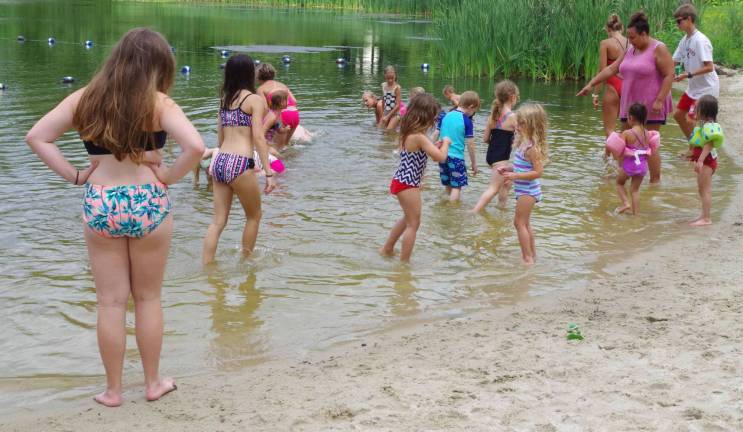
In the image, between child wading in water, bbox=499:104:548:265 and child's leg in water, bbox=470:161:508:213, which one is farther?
child's leg in water, bbox=470:161:508:213

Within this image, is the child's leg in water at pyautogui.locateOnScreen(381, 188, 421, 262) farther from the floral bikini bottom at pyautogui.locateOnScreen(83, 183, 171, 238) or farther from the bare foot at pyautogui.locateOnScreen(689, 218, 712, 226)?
the floral bikini bottom at pyautogui.locateOnScreen(83, 183, 171, 238)

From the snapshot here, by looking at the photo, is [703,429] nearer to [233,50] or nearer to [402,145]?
[402,145]

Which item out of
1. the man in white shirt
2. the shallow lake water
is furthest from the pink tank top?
→ the shallow lake water

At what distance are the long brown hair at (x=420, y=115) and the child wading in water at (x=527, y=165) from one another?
2.59 feet

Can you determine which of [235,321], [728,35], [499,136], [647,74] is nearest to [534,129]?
[499,136]

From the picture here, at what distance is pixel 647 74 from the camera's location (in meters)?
10.3

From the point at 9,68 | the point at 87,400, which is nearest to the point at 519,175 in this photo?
the point at 87,400

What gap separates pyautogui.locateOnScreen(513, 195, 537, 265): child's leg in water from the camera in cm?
752

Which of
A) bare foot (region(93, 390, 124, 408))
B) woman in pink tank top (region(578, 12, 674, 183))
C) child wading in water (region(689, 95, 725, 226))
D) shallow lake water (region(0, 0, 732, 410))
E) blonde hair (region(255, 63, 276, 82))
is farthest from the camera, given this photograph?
blonde hair (region(255, 63, 276, 82))

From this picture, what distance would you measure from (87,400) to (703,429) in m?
3.17

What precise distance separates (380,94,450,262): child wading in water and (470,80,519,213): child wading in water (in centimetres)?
176

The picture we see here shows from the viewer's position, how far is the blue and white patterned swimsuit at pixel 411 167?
7.30 meters

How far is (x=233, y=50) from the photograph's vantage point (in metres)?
28.0

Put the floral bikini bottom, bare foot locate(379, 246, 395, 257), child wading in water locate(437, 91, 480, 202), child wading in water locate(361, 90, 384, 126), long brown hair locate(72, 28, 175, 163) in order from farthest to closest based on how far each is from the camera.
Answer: child wading in water locate(361, 90, 384, 126)
child wading in water locate(437, 91, 480, 202)
bare foot locate(379, 246, 395, 257)
the floral bikini bottom
long brown hair locate(72, 28, 175, 163)
